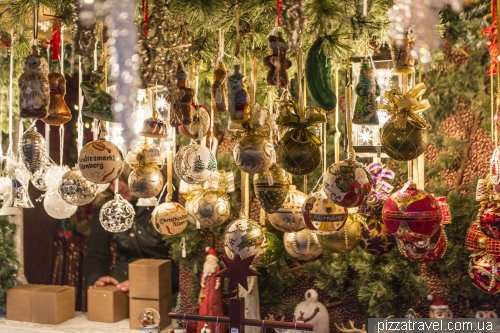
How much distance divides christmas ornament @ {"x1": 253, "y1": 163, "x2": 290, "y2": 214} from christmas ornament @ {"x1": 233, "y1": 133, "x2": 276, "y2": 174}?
11 centimetres

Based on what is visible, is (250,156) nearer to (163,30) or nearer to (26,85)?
(163,30)

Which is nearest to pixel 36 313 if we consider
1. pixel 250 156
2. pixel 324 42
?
pixel 250 156

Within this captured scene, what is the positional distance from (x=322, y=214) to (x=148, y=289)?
4.41ft

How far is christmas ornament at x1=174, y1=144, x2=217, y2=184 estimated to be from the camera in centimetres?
169

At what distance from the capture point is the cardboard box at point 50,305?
111 inches

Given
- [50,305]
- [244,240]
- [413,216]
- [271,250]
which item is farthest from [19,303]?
→ [413,216]

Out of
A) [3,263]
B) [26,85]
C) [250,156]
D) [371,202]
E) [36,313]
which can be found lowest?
[36,313]

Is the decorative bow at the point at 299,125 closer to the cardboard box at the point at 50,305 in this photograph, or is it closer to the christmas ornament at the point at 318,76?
the christmas ornament at the point at 318,76

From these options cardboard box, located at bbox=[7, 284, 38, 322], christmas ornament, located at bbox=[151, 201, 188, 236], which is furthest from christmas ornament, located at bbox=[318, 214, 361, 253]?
cardboard box, located at bbox=[7, 284, 38, 322]

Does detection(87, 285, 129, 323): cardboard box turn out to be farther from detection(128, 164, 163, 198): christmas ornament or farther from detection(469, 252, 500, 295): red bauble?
Result: detection(469, 252, 500, 295): red bauble

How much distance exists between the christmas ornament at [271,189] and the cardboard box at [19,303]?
174cm

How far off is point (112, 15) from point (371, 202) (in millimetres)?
1029

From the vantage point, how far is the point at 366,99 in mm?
1457

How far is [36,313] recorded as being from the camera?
285cm
